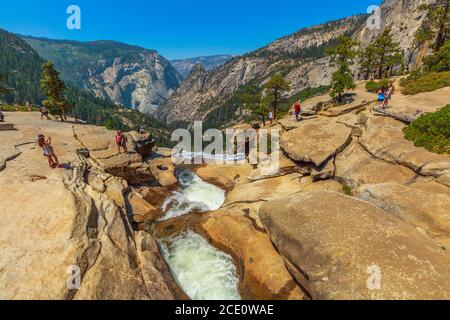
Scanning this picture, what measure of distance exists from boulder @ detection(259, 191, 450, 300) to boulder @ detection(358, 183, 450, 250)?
109 centimetres

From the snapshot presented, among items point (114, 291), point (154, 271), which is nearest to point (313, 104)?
point (154, 271)

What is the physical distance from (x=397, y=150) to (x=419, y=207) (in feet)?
23.7

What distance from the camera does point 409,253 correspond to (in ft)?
37.5

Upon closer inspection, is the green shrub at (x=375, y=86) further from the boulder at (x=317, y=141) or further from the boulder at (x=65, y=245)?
the boulder at (x=65, y=245)

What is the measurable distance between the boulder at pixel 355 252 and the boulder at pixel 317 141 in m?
8.53

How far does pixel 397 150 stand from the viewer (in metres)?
19.8

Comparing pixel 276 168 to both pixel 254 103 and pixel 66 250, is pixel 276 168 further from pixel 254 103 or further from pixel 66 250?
pixel 254 103

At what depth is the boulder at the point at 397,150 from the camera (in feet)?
Answer: 54.3

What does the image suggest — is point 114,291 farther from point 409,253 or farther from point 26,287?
point 409,253

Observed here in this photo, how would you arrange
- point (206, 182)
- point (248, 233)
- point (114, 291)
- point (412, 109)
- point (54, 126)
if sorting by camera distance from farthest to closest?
point (206, 182) → point (54, 126) → point (412, 109) → point (248, 233) → point (114, 291)

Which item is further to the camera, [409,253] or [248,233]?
[248,233]

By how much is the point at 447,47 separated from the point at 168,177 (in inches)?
1945

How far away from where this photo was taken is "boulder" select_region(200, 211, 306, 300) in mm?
14367

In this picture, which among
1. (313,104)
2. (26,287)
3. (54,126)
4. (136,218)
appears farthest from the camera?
(313,104)
